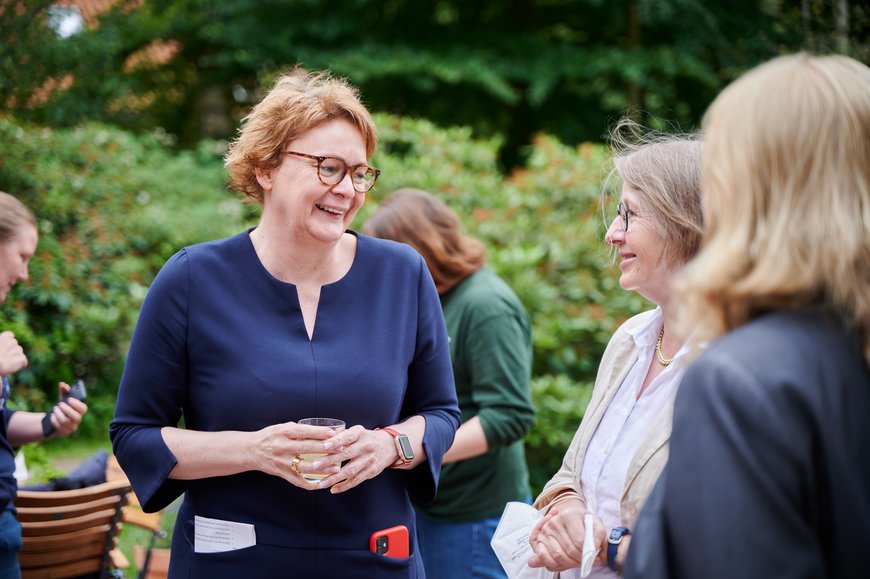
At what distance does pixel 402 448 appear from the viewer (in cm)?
246

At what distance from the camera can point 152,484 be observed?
2.40m

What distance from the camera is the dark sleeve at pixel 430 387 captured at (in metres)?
2.64

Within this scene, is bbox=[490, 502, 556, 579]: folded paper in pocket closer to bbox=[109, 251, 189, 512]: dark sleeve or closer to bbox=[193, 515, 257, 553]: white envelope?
bbox=[193, 515, 257, 553]: white envelope

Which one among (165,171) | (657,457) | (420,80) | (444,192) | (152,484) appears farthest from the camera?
(420,80)

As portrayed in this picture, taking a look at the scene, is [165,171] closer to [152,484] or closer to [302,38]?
[302,38]

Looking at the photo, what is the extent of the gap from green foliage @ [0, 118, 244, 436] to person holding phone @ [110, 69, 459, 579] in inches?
160

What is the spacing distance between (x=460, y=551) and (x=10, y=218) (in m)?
2.11

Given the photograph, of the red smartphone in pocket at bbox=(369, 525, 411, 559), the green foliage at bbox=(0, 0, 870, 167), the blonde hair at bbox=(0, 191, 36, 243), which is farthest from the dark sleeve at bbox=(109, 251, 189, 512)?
the green foliage at bbox=(0, 0, 870, 167)

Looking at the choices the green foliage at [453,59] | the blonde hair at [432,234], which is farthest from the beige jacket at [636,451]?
the green foliage at [453,59]

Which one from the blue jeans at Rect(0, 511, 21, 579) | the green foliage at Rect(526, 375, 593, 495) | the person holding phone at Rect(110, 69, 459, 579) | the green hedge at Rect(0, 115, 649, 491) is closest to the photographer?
the person holding phone at Rect(110, 69, 459, 579)

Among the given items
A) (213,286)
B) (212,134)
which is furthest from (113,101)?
(213,286)

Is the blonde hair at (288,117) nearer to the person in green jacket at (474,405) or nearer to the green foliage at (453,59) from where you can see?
the person in green jacket at (474,405)

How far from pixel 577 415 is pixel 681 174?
278 centimetres

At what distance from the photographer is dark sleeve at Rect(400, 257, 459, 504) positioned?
264 cm
